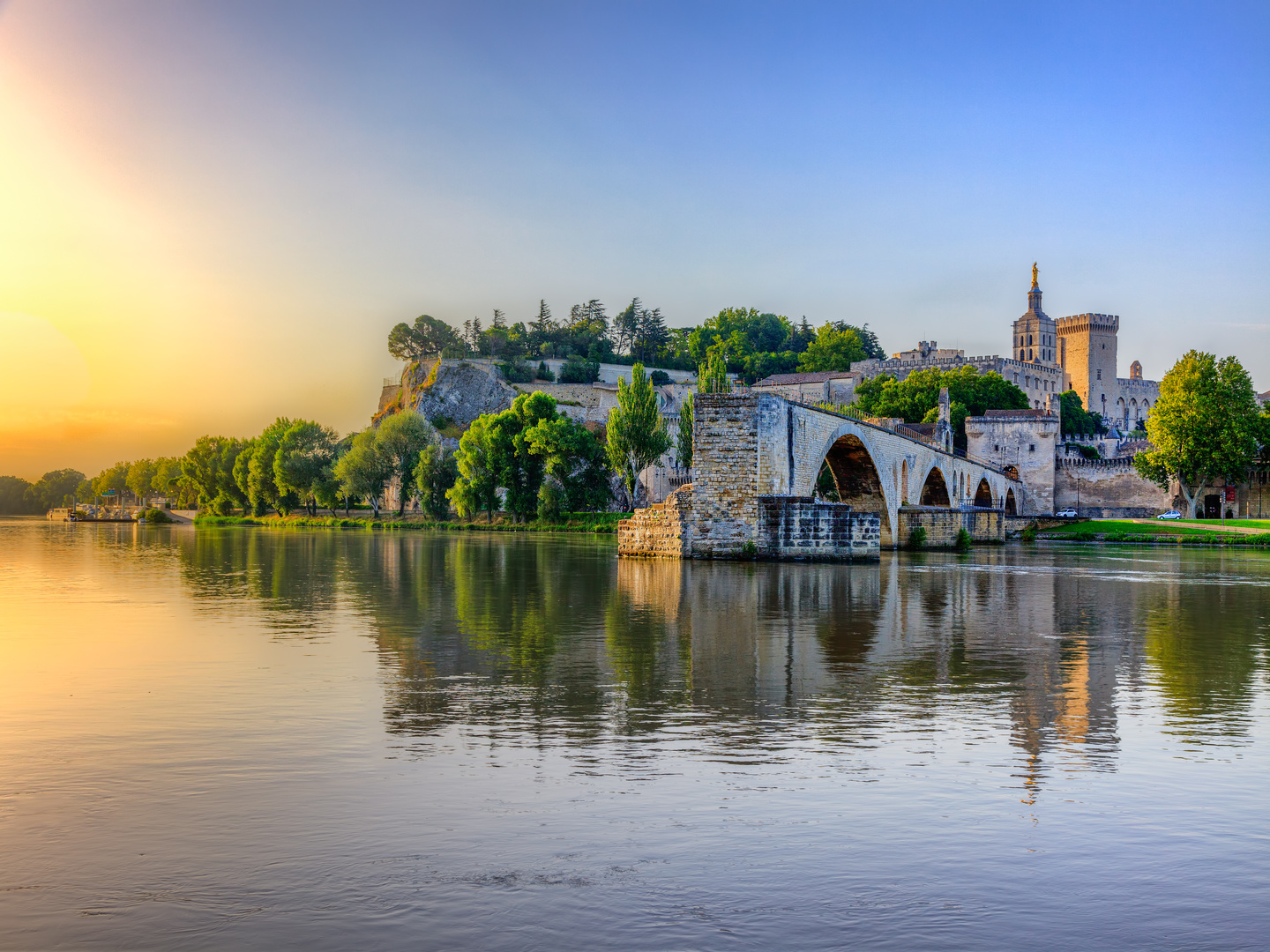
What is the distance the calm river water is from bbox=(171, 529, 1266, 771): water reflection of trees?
0.08m

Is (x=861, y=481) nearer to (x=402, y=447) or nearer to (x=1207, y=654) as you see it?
(x=1207, y=654)

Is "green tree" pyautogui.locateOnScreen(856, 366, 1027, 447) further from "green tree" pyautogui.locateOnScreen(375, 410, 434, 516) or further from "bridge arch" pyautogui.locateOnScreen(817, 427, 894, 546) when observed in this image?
"bridge arch" pyautogui.locateOnScreen(817, 427, 894, 546)

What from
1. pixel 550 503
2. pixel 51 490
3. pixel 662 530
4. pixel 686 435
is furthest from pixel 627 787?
pixel 51 490

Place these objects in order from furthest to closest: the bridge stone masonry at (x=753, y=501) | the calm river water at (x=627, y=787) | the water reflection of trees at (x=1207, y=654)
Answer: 1. the bridge stone masonry at (x=753, y=501)
2. the water reflection of trees at (x=1207, y=654)
3. the calm river water at (x=627, y=787)

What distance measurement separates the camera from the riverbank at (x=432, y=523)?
202 feet

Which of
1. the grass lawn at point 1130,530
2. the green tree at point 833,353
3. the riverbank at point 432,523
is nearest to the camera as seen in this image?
the grass lawn at point 1130,530

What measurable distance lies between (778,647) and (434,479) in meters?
59.7

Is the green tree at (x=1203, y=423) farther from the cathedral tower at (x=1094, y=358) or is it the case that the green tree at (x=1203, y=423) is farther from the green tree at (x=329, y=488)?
the cathedral tower at (x=1094, y=358)

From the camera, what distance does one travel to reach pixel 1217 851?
5.16m

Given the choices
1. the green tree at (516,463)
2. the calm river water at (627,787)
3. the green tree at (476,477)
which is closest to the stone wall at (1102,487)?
the green tree at (516,463)

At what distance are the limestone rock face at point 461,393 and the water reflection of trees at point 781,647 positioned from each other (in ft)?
249

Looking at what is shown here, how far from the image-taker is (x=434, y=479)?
69.9m

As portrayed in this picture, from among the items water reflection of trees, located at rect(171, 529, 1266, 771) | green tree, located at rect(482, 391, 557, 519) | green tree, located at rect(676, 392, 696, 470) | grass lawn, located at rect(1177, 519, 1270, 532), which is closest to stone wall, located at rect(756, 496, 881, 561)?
water reflection of trees, located at rect(171, 529, 1266, 771)

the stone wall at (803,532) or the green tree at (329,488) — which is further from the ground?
the green tree at (329,488)
